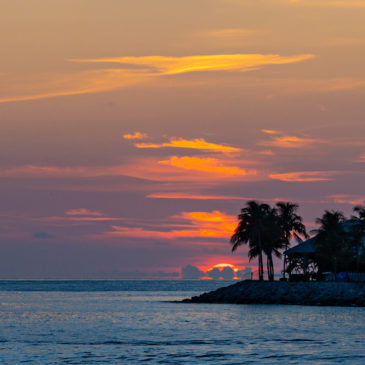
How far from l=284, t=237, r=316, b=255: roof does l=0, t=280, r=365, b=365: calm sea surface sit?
92.7ft

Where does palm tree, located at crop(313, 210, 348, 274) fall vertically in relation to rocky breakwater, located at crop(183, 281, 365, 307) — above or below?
above

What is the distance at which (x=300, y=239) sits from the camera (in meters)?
124

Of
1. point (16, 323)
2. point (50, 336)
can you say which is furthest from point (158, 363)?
point (16, 323)

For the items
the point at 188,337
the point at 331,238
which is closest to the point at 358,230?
the point at 331,238

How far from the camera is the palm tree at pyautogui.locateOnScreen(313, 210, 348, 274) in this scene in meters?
110

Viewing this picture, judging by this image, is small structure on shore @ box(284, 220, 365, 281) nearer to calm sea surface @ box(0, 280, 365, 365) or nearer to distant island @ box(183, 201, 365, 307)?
distant island @ box(183, 201, 365, 307)

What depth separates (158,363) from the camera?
43406 mm

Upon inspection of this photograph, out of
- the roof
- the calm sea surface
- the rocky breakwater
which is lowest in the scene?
the calm sea surface

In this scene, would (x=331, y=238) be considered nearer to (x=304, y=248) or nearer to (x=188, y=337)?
(x=304, y=248)

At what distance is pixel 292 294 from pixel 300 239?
22713 mm

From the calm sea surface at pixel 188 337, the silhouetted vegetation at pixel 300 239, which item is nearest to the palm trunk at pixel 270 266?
the silhouetted vegetation at pixel 300 239

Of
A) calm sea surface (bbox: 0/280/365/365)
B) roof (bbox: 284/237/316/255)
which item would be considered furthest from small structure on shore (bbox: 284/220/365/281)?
calm sea surface (bbox: 0/280/365/365)

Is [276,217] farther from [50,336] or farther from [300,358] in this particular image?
A: [300,358]

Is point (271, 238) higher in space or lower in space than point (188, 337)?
higher
